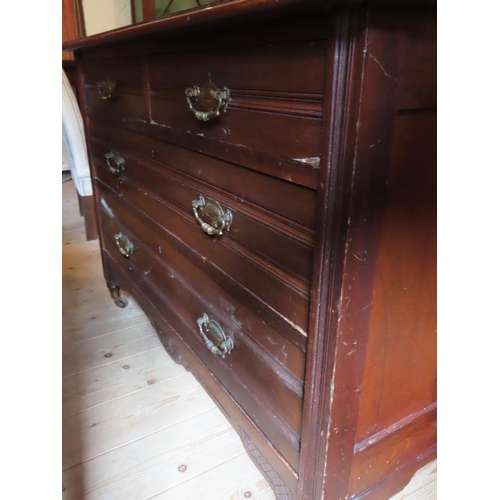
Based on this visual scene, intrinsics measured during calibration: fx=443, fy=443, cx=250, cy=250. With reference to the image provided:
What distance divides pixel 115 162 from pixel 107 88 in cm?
21

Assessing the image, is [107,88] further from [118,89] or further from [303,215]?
[303,215]

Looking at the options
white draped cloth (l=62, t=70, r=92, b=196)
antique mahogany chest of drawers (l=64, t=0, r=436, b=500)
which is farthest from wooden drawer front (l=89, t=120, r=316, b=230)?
white draped cloth (l=62, t=70, r=92, b=196)

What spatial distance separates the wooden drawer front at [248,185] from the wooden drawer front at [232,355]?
267mm

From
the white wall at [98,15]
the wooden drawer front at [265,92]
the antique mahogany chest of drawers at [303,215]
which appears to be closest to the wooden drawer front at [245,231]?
the antique mahogany chest of drawers at [303,215]

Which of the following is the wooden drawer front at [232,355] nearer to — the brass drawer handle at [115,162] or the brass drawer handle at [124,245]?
the brass drawer handle at [124,245]

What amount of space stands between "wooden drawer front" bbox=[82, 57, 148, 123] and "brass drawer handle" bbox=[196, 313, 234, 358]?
0.50 m

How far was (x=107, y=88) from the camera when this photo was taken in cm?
119

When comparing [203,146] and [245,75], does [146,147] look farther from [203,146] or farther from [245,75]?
[245,75]

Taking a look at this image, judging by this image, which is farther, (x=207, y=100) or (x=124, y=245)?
(x=124, y=245)

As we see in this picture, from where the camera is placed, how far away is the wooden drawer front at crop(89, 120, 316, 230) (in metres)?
0.64

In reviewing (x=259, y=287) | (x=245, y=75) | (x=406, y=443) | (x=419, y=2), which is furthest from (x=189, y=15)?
(x=406, y=443)

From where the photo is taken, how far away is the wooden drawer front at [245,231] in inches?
26.6

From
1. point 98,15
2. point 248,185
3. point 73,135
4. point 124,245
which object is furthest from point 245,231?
point 98,15
